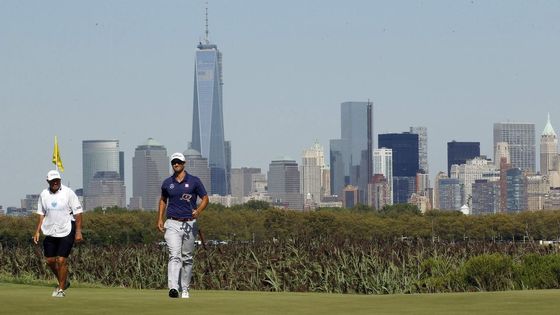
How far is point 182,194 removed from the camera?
24.0m

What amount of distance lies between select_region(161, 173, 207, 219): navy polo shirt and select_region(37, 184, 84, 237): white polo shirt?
1491 millimetres

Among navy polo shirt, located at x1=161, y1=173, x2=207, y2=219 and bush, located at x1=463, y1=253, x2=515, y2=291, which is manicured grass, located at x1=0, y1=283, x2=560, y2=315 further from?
bush, located at x1=463, y1=253, x2=515, y2=291

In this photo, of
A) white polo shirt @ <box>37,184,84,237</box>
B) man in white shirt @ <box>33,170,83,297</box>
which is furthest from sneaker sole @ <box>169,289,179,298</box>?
white polo shirt @ <box>37,184,84,237</box>

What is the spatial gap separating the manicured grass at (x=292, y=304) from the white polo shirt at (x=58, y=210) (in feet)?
3.50

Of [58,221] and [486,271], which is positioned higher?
[58,221]

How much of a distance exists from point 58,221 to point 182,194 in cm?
203

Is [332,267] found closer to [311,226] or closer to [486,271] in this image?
[486,271]

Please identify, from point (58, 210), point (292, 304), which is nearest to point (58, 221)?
point (58, 210)

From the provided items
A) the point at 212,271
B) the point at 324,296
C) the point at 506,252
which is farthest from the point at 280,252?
the point at 324,296

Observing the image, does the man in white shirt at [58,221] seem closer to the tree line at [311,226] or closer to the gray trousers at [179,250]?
the gray trousers at [179,250]

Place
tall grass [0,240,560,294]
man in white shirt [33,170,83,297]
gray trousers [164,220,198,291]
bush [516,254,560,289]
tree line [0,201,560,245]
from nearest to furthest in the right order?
gray trousers [164,220,198,291] → man in white shirt [33,170,83,297] → bush [516,254,560,289] → tall grass [0,240,560,294] → tree line [0,201,560,245]

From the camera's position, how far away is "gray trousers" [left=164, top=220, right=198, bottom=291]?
2392 centimetres

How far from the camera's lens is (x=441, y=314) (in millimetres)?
20344

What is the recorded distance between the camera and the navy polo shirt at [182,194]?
24.0 meters
